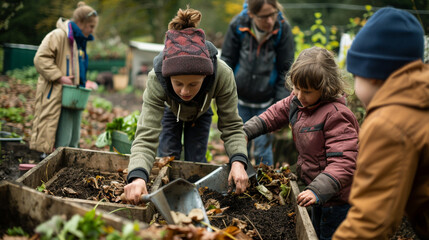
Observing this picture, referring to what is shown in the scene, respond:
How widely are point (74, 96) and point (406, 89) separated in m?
3.71

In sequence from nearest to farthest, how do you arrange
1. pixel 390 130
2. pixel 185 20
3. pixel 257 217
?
pixel 390 130
pixel 257 217
pixel 185 20

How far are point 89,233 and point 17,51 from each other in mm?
8834

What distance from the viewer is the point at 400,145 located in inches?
58.7

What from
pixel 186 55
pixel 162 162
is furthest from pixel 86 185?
pixel 186 55

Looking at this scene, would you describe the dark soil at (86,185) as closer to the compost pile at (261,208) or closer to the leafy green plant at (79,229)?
the compost pile at (261,208)

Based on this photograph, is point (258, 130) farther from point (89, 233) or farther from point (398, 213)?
point (89, 233)

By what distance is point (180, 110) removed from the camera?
314 cm

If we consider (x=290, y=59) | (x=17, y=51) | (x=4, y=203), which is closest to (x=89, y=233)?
(x=4, y=203)

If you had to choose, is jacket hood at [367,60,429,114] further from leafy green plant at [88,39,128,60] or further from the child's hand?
leafy green plant at [88,39,128,60]

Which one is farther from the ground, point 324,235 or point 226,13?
Answer: point 226,13

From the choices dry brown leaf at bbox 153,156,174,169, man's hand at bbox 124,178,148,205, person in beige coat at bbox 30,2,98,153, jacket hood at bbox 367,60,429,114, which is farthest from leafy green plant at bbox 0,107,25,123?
jacket hood at bbox 367,60,429,114

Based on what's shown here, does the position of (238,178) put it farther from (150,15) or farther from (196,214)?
(150,15)

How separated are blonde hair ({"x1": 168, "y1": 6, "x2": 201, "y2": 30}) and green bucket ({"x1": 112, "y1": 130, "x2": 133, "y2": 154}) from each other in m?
1.80

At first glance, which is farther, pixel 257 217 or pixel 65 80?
pixel 65 80
